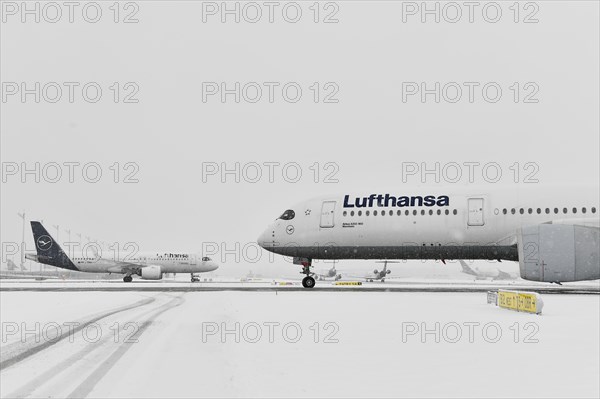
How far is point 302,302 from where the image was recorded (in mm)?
22422

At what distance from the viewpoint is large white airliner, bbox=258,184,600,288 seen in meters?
28.1

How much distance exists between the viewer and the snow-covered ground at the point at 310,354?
7699 mm

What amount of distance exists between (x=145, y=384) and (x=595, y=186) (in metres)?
27.5

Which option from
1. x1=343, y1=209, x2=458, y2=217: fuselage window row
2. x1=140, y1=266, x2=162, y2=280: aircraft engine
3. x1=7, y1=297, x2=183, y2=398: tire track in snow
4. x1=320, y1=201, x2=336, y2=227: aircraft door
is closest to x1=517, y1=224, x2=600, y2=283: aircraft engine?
x1=343, y1=209, x2=458, y2=217: fuselage window row

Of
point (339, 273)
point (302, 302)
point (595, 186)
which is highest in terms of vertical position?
point (595, 186)

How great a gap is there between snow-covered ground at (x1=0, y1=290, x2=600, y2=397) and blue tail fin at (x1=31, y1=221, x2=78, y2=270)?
42.3 meters

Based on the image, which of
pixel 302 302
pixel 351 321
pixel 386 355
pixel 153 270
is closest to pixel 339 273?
pixel 153 270

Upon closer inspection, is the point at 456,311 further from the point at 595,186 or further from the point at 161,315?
the point at 595,186

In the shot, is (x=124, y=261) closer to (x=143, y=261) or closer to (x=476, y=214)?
(x=143, y=261)

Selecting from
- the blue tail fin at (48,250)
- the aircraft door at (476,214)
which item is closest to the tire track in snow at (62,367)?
the aircraft door at (476,214)

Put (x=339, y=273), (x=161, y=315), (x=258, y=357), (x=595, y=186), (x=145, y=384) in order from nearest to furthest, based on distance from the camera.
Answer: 1. (x=145, y=384)
2. (x=258, y=357)
3. (x=161, y=315)
4. (x=595, y=186)
5. (x=339, y=273)

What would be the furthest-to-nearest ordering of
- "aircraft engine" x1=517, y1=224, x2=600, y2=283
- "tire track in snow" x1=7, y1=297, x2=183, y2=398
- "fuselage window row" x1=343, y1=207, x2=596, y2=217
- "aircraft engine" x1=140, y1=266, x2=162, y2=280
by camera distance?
"aircraft engine" x1=140, y1=266, x2=162, y2=280 < "fuselage window row" x1=343, y1=207, x2=596, y2=217 < "aircraft engine" x1=517, y1=224, x2=600, y2=283 < "tire track in snow" x1=7, y1=297, x2=183, y2=398

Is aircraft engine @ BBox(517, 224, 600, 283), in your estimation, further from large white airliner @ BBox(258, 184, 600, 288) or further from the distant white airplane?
the distant white airplane

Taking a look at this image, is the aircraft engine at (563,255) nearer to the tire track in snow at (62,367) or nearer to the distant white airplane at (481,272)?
the tire track in snow at (62,367)
